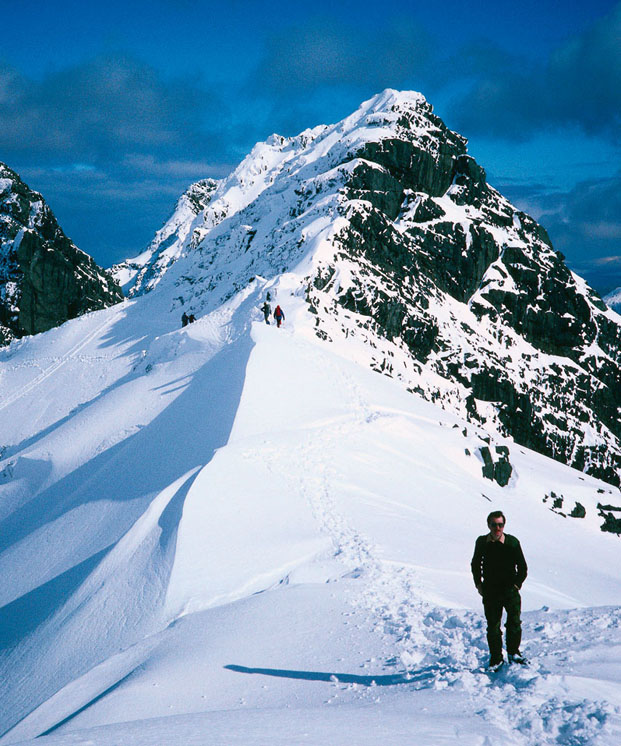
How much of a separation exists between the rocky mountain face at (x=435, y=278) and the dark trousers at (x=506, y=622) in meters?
39.5

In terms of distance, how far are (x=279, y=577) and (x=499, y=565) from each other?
17.2 ft

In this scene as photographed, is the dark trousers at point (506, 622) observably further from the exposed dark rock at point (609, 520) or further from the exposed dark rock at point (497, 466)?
the exposed dark rock at point (609, 520)

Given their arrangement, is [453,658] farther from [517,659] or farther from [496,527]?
[496,527]

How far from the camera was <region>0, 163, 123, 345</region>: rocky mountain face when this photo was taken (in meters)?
93.2

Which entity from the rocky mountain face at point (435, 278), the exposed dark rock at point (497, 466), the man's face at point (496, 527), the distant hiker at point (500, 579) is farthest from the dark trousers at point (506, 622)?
the rocky mountain face at point (435, 278)

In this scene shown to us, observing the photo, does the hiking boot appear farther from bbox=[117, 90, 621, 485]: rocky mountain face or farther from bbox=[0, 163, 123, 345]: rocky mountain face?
bbox=[0, 163, 123, 345]: rocky mountain face

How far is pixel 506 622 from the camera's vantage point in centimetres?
542

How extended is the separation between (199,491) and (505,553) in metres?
8.08

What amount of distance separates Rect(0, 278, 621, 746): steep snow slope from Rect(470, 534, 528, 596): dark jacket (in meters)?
0.88

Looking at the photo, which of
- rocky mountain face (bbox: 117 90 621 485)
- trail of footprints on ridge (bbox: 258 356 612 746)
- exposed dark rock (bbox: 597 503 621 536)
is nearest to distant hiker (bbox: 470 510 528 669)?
trail of footprints on ridge (bbox: 258 356 612 746)

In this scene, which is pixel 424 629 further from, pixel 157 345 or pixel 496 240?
pixel 496 240

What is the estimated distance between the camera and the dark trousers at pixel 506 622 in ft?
17.7

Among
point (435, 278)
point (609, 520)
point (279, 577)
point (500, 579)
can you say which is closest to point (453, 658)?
point (500, 579)

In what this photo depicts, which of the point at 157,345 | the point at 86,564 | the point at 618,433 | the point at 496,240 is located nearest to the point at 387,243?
the point at 496,240
